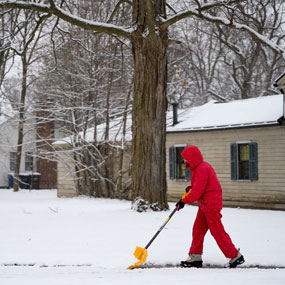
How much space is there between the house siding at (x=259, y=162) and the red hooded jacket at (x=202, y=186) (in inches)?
477

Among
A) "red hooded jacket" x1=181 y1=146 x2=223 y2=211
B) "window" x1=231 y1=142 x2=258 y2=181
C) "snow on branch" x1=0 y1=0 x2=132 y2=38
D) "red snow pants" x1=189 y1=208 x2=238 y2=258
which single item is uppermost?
"snow on branch" x1=0 y1=0 x2=132 y2=38

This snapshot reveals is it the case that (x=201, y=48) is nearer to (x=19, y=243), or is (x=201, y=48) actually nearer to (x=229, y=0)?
(x=229, y=0)

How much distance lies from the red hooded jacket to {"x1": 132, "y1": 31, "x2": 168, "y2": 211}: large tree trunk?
587cm

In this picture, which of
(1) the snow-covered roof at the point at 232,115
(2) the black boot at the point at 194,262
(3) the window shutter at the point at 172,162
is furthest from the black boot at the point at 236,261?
(3) the window shutter at the point at 172,162

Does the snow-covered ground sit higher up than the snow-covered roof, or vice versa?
the snow-covered roof

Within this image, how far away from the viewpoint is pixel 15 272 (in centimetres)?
684

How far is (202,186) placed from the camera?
707 cm

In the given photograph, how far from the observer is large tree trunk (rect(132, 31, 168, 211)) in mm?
13070

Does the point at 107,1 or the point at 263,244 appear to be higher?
the point at 107,1

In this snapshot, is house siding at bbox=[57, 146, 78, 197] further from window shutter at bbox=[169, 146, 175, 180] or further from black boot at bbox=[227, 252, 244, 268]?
black boot at bbox=[227, 252, 244, 268]

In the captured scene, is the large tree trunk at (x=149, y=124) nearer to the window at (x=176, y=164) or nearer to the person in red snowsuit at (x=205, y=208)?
the person in red snowsuit at (x=205, y=208)

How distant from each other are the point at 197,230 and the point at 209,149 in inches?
565

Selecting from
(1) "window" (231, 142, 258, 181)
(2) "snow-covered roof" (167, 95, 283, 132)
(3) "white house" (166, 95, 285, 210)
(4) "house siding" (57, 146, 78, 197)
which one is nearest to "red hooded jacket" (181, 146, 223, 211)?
(3) "white house" (166, 95, 285, 210)

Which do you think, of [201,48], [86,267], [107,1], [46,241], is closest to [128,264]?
[86,267]
